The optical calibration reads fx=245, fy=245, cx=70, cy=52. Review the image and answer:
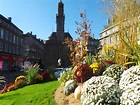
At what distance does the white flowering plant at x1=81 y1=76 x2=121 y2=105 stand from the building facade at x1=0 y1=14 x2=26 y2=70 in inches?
1859

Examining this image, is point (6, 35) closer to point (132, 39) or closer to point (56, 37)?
point (56, 37)

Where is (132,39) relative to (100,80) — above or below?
above

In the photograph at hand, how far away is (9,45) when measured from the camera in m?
58.3

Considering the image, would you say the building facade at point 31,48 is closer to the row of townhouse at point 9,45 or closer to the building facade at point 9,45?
the row of townhouse at point 9,45

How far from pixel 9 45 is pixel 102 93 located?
55402 mm

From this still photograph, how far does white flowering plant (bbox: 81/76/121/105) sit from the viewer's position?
4969 mm

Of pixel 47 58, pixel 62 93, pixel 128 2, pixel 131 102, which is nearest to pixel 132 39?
pixel 128 2

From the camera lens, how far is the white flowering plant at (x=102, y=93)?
16.3ft

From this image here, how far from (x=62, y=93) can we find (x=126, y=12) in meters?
3.71

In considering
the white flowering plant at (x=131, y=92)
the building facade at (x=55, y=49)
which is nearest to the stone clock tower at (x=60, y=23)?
the building facade at (x=55, y=49)

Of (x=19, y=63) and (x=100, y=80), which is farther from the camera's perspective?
(x=19, y=63)

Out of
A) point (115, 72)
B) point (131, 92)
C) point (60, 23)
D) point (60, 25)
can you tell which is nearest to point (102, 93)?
point (131, 92)

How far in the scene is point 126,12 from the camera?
869 cm

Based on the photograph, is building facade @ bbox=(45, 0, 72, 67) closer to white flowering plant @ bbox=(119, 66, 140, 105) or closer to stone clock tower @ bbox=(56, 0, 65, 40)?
stone clock tower @ bbox=(56, 0, 65, 40)
